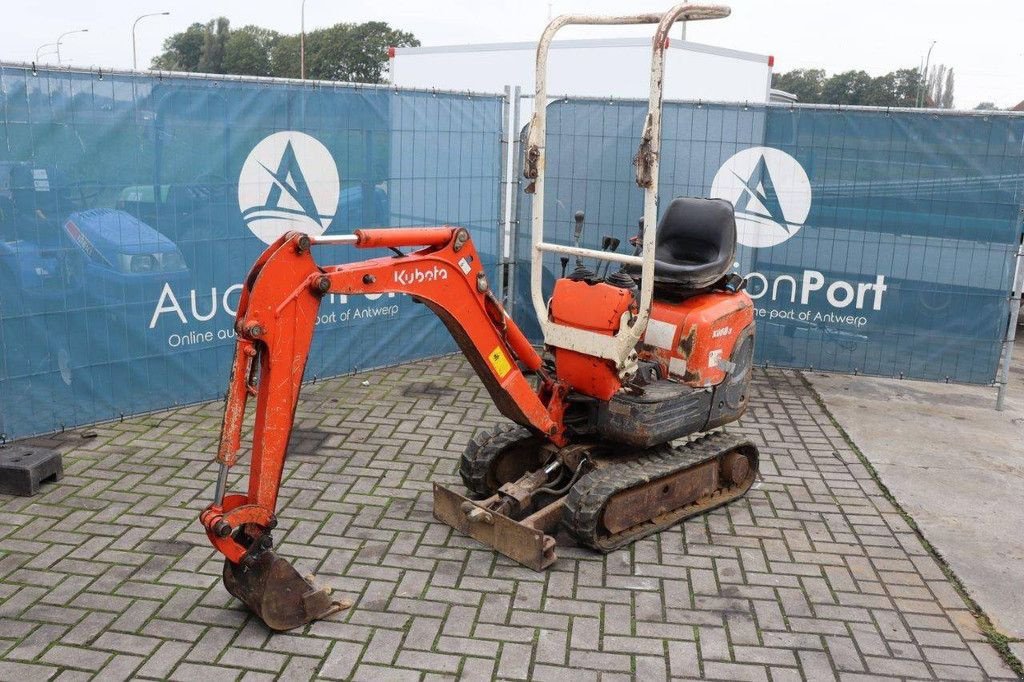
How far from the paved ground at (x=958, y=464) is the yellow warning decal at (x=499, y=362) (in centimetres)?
295

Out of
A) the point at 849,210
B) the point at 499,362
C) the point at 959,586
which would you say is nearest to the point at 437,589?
the point at 499,362

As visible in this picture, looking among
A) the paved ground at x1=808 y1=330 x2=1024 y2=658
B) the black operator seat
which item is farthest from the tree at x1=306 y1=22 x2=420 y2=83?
the black operator seat

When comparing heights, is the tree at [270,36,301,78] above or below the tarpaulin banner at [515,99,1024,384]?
above

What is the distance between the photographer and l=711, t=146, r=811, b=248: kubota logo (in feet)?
31.2

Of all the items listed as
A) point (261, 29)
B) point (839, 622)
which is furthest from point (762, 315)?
point (261, 29)

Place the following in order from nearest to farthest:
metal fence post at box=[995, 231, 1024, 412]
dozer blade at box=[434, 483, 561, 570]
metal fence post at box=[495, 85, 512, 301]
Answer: dozer blade at box=[434, 483, 561, 570]
metal fence post at box=[995, 231, 1024, 412]
metal fence post at box=[495, 85, 512, 301]

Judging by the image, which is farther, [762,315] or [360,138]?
[762,315]

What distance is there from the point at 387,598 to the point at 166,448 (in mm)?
2885

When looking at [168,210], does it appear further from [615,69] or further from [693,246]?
[615,69]

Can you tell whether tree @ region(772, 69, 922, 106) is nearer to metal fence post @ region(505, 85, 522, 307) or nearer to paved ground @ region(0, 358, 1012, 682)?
metal fence post @ region(505, 85, 522, 307)

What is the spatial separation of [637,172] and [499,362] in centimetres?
136

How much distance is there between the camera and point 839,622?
513 cm

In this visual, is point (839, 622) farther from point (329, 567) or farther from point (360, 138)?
point (360, 138)

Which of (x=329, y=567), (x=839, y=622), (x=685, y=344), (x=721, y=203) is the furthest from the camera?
(x=721, y=203)
